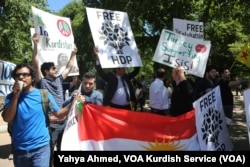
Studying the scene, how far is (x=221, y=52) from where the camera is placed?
114ft

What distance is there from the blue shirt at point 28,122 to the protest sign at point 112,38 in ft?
7.86

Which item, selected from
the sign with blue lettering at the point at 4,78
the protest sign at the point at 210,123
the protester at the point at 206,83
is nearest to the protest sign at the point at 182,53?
the protester at the point at 206,83

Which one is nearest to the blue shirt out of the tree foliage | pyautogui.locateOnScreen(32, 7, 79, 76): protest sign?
pyautogui.locateOnScreen(32, 7, 79, 76): protest sign

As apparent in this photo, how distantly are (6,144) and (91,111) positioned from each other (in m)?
4.60

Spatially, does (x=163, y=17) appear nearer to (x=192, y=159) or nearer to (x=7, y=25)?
(x=7, y=25)

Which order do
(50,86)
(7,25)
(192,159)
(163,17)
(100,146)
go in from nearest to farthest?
(192,159)
(100,146)
(50,86)
(163,17)
(7,25)

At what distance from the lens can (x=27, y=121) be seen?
4062 mm

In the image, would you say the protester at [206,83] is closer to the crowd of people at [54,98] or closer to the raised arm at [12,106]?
the crowd of people at [54,98]

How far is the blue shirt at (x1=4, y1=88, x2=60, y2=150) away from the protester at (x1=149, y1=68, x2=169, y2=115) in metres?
4.54

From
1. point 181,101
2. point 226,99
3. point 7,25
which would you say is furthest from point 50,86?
point 7,25

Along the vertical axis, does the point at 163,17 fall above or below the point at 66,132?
above

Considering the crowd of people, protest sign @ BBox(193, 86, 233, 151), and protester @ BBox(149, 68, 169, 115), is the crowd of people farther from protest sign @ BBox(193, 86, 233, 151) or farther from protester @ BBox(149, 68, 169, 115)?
protest sign @ BBox(193, 86, 233, 151)

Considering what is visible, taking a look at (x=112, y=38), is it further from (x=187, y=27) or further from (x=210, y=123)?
(x=210, y=123)

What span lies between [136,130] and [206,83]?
213 centimetres
